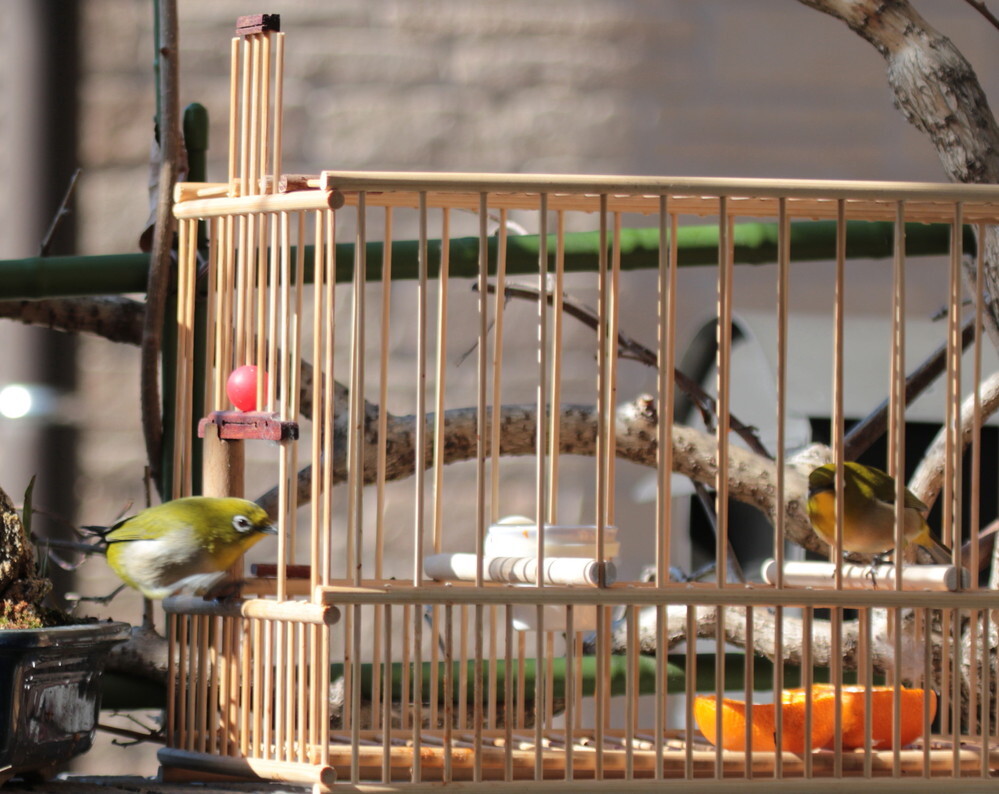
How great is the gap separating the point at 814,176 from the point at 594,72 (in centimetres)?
64

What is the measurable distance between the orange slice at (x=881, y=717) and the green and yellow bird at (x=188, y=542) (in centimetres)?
78

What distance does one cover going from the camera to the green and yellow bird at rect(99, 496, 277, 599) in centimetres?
168

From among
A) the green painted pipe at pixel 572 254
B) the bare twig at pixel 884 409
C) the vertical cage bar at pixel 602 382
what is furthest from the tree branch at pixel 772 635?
the vertical cage bar at pixel 602 382

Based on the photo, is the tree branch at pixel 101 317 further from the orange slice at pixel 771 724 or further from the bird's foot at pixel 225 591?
the orange slice at pixel 771 724

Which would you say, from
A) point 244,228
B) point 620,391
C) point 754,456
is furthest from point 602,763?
point 620,391

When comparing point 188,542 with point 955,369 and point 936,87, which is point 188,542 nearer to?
point 955,369

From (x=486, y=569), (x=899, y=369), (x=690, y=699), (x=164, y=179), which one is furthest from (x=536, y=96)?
(x=690, y=699)

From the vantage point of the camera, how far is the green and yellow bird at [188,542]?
5.52ft

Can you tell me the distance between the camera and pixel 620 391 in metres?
3.50

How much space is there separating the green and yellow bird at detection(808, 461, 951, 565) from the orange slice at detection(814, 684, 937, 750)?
0.26m

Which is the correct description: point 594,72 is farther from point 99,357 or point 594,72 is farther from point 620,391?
point 99,357

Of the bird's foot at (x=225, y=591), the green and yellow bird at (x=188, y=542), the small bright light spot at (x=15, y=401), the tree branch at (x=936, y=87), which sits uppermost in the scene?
the tree branch at (x=936, y=87)

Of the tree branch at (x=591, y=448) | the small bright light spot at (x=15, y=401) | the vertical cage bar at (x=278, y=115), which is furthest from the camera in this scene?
the small bright light spot at (x=15, y=401)

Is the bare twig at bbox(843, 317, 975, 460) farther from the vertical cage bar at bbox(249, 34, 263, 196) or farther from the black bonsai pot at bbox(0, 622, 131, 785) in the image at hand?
the black bonsai pot at bbox(0, 622, 131, 785)
